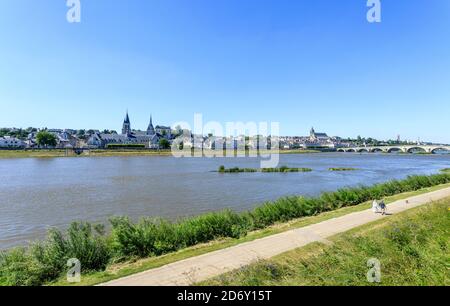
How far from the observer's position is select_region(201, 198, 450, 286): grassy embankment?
6272 millimetres

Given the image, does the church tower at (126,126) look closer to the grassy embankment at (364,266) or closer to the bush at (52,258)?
the bush at (52,258)

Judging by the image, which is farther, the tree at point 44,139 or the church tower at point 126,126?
the church tower at point 126,126


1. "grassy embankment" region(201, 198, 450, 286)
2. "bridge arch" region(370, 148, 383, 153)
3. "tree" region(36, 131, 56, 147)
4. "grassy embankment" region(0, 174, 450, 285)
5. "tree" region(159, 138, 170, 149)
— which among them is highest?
"tree" region(36, 131, 56, 147)

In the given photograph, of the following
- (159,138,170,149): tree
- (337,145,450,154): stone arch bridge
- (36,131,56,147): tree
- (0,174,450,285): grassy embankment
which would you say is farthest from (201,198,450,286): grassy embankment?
(337,145,450,154): stone arch bridge

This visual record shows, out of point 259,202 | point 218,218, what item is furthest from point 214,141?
point 218,218

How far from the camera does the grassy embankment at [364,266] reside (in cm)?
627

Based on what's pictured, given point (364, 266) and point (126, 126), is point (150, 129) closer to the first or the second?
point (126, 126)

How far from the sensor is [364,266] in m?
6.88

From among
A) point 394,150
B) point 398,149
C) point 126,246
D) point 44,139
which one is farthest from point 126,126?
point 126,246

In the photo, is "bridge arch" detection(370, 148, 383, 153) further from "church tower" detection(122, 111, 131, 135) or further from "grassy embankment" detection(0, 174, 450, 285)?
"grassy embankment" detection(0, 174, 450, 285)

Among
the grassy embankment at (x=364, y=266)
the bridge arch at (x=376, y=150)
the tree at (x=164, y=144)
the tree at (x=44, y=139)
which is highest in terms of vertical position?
the tree at (x=44, y=139)

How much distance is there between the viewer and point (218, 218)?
13.9 m

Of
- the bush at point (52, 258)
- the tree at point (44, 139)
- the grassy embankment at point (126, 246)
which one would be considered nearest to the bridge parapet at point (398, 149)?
the tree at point (44, 139)
